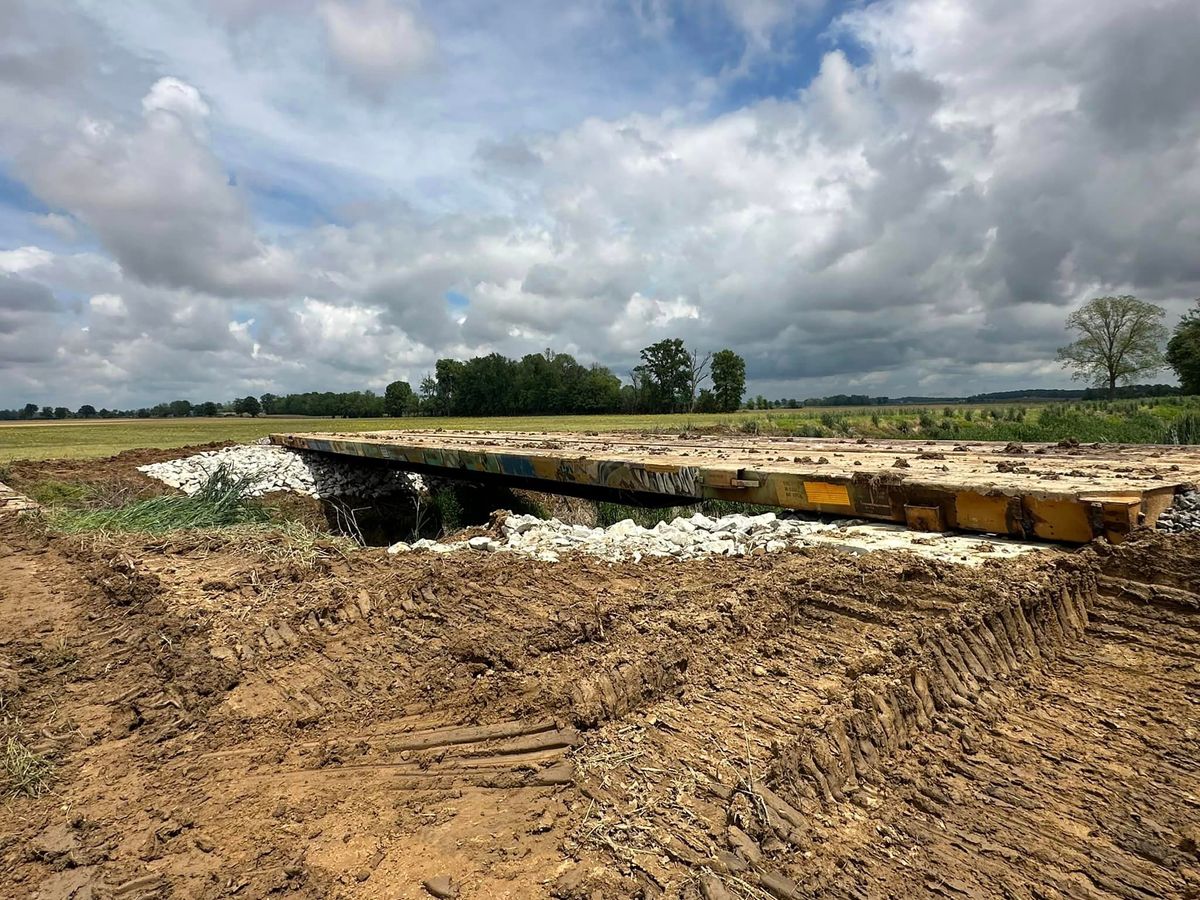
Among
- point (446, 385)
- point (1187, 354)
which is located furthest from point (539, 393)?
point (1187, 354)

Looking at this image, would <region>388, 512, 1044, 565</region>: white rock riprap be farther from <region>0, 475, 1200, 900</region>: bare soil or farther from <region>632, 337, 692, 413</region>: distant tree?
<region>632, 337, 692, 413</region>: distant tree

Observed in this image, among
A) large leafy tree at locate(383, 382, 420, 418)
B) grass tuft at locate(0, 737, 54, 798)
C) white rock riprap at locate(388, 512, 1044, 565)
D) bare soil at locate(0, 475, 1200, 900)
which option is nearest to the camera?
bare soil at locate(0, 475, 1200, 900)

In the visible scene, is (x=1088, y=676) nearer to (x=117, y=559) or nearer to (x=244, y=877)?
(x=244, y=877)

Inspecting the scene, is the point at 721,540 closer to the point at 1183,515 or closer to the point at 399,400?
the point at 1183,515

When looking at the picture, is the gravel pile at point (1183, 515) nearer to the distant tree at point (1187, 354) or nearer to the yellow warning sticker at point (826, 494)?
the yellow warning sticker at point (826, 494)

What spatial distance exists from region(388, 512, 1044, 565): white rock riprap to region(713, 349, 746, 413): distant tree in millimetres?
64318

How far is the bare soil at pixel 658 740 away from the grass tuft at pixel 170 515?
365 cm

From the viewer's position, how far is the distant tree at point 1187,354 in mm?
37969

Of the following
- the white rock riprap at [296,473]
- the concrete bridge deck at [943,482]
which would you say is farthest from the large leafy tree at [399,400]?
the concrete bridge deck at [943,482]

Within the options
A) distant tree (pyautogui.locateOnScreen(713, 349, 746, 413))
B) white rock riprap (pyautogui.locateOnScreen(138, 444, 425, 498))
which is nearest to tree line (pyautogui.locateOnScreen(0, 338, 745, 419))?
distant tree (pyautogui.locateOnScreen(713, 349, 746, 413))

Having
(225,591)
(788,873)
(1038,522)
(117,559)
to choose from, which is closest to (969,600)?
(1038,522)

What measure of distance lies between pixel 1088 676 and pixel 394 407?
8392 centimetres

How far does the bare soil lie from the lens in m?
1.78

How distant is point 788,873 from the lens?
5.56 feet
